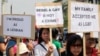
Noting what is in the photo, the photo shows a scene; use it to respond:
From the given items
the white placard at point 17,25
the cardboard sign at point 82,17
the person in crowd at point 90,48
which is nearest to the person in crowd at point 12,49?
the white placard at point 17,25

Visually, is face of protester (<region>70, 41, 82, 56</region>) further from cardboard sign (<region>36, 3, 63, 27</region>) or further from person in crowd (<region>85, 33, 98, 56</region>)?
cardboard sign (<region>36, 3, 63, 27</region>)

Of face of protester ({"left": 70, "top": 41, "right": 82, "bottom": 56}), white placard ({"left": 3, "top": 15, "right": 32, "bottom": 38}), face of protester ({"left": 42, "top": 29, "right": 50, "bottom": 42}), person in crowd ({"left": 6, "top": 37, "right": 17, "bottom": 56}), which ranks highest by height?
white placard ({"left": 3, "top": 15, "right": 32, "bottom": 38})

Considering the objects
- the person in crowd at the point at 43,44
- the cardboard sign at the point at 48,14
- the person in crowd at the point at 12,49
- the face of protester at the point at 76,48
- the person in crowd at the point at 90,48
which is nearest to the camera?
the face of protester at the point at 76,48

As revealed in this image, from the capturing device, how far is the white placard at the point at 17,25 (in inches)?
235

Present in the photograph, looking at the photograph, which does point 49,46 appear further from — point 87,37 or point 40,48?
point 87,37

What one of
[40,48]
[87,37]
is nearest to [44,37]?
[40,48]

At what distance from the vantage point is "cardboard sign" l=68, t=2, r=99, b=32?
5.98m

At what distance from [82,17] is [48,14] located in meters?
1.02

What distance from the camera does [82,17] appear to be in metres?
6.22

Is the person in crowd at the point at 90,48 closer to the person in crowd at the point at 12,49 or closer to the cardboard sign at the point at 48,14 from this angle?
the cardboard sign at the point at 48,14

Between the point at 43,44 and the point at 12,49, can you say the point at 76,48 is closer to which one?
the point at 43,44

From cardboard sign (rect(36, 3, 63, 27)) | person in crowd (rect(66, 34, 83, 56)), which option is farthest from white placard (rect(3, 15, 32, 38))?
cardboard sign (rect(36, 3, 63, 27))

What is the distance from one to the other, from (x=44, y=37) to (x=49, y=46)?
28 cm

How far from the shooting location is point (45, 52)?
21.7 feet
